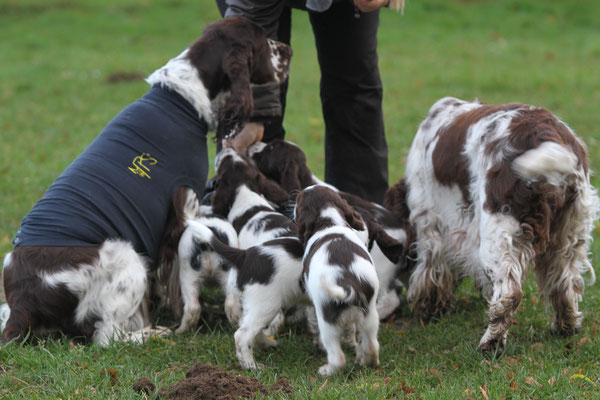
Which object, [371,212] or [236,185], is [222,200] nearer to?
[236,185]

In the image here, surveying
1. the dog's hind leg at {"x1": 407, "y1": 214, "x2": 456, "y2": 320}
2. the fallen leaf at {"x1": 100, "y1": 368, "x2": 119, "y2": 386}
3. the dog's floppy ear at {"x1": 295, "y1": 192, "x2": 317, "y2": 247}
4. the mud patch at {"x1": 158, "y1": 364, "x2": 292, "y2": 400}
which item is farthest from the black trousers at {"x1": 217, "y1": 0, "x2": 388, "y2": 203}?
the mud patch at {"x1": 158, "y1": 364, "x2": 292, "y2": 400}

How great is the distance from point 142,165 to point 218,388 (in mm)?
1731

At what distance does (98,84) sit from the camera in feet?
45.4

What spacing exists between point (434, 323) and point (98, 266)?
2.15 m

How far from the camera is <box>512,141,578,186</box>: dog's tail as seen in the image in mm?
3629

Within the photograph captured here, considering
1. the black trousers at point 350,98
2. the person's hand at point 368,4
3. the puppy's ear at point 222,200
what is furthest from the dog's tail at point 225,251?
the person's hand at point 368,4

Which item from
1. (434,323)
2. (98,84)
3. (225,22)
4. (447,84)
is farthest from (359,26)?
(98,84)

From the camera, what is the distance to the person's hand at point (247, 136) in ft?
17.3

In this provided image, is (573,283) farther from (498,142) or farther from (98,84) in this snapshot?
(98,84)

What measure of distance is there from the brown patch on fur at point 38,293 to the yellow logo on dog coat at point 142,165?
0.59 meters

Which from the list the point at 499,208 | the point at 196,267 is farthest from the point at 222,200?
the point at 499,208

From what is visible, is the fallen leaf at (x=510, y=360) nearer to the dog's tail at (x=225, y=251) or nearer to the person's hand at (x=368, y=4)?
the dog's tail at (x=225, y=251)

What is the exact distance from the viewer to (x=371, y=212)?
16.1 feet

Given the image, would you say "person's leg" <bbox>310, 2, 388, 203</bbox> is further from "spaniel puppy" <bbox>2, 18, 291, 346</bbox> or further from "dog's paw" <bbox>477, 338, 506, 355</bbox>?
"dog's paw" <bbox>477, 338, 506, 355</bbox>
